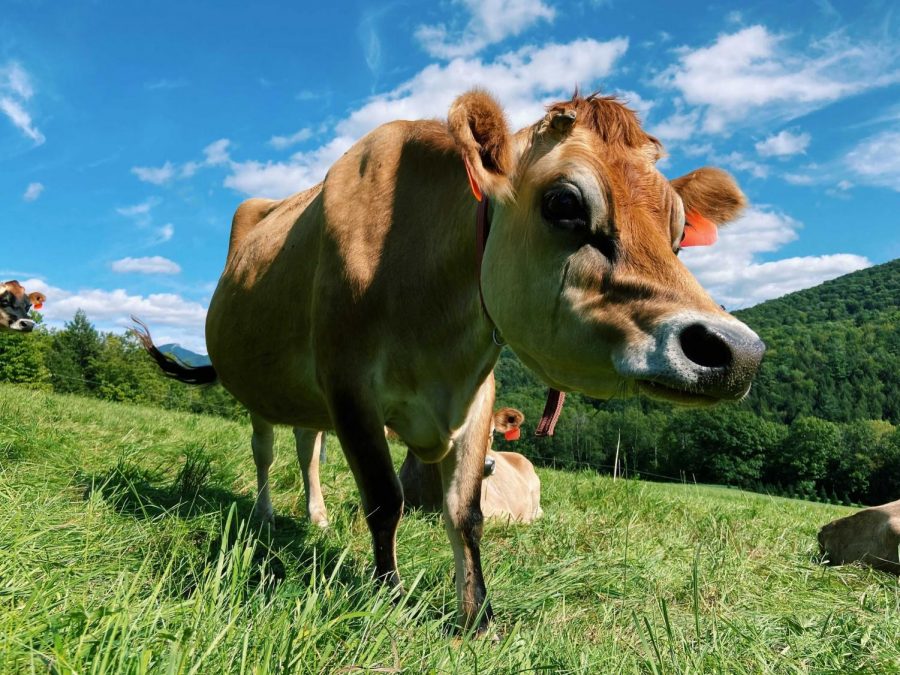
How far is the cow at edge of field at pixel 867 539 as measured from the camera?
4.05 meters

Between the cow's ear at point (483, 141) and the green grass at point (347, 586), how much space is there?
4.41ft

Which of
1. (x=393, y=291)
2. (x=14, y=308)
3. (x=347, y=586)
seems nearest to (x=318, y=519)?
(x=347, y=586)

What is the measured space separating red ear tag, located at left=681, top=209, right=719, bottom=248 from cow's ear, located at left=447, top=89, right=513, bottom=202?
97 centimetres

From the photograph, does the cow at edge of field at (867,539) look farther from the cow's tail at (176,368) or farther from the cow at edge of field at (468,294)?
the cow's tail at (176,368)

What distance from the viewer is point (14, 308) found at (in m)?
13.4

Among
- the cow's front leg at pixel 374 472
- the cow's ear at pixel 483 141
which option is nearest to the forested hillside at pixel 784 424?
the cow's ear at pixel 483 141

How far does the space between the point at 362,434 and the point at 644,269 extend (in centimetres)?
144

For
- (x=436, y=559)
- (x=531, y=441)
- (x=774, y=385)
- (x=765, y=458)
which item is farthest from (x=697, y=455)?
(x=774, y=385)

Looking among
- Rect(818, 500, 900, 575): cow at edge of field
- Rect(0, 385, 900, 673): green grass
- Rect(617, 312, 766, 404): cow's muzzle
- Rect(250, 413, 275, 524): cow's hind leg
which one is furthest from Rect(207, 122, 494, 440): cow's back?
Rect(818, 500, 900, 575): cow at edge of field

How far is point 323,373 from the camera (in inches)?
118

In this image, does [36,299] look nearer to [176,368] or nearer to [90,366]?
[176,368]

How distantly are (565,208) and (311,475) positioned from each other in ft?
11.6

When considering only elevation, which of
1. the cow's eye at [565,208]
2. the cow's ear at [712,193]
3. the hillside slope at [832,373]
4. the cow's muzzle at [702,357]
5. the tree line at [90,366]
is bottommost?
the cow's muzzle at [702,357]

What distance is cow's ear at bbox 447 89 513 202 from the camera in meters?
2.29
